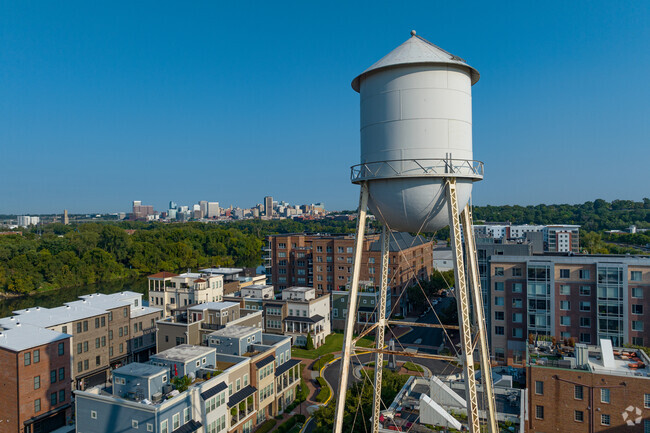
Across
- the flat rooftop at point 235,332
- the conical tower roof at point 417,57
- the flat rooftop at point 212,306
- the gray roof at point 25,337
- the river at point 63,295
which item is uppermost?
the conical tower roof at point 417,57

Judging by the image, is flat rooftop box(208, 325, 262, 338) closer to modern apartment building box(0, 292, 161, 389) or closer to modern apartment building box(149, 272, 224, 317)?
modern apartment building box(0, 292, 161, 389)

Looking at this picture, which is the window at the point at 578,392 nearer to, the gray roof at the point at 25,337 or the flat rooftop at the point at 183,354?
the flat rooftop at the point at 183,354

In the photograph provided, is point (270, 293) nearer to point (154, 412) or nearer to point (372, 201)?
point (154, 412)

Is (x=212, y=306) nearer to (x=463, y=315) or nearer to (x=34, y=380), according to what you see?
(x=34, y=380)

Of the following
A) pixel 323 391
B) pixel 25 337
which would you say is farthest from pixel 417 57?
pixel 25 337

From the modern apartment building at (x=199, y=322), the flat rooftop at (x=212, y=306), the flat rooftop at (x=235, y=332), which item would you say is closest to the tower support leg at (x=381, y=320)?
the flat rooftop at (x=235, y=332)
